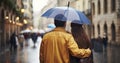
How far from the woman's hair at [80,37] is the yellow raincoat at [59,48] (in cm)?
99

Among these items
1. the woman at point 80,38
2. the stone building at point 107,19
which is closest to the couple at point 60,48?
the woman at point 80,38

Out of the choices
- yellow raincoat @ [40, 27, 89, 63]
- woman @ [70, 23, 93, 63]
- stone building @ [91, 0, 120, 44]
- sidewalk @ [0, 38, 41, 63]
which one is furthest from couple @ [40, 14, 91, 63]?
stone building @ [91, 0, 120, 44]

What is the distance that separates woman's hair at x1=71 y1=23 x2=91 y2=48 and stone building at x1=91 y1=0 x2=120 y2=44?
39817 millimetres

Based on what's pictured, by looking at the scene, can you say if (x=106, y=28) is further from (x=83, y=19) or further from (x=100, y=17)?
(x=83, y=19)

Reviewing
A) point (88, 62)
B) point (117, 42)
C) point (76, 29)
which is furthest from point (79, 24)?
point (117, 42)

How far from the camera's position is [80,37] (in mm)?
8445

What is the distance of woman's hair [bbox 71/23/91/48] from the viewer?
8.38 meters

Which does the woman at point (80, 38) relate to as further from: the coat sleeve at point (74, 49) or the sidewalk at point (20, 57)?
the sidewalk at point (20, 57)

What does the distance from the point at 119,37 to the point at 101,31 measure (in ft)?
31.5

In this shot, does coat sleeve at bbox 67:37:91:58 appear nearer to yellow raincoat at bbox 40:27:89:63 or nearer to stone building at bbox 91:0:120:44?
yellow raincoat at bbox 40:27:89:63

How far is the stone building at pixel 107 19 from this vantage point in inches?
1929

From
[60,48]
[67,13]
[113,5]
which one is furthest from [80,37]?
[113,5]

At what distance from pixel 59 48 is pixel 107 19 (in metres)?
47.5

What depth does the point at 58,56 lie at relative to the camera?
7.23 metres
